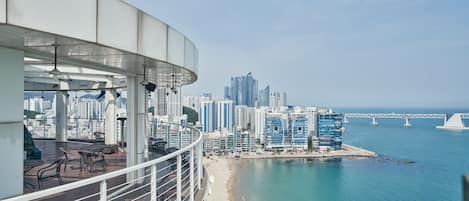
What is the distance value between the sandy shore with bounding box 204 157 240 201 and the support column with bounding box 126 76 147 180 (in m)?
17.6

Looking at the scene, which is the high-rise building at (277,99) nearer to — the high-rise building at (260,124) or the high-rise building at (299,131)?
the high-rise building at (260,124)

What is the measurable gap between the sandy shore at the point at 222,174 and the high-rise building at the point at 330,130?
58.8 feet

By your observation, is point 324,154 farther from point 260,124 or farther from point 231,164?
point 231,164

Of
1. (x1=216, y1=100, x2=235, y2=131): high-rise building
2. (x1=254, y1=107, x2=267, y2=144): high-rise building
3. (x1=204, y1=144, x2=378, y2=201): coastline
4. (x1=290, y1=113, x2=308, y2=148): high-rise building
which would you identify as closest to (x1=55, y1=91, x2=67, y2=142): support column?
(x1=204, y1=144, x2=378, y2=201): coastline

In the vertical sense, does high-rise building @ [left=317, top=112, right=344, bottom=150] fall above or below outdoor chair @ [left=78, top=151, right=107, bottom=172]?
below

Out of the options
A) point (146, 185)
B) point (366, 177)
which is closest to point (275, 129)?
point (366, 177)

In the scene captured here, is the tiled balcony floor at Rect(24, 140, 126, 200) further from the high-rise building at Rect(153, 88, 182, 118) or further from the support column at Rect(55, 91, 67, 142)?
the high-rise building at Rect(153, 88, 182, 118)

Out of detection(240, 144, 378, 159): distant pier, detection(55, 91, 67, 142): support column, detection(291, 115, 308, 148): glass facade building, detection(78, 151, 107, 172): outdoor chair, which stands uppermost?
detection(55, 91, 67, 142): support column

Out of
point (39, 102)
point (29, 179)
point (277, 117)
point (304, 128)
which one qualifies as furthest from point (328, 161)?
point (29, 179)

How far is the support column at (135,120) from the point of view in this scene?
5191mm

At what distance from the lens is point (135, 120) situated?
5242 millimetres

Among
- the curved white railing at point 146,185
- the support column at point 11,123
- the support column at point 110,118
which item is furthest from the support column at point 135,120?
the support column at point 110,118

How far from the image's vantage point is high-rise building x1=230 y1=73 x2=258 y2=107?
95719 millimetres

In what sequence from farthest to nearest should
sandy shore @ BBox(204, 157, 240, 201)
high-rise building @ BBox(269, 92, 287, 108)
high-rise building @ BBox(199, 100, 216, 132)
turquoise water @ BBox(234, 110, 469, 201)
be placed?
1. high-rise building @ BBox(269, 92, 287, 108)
2. high-rise building @ BBox(199, 100, 216, 132)
3. turquoise water @ BBox(234, 110, 469, 201)
4. sandy shore @ BBox(204, 157, 240, 201)
